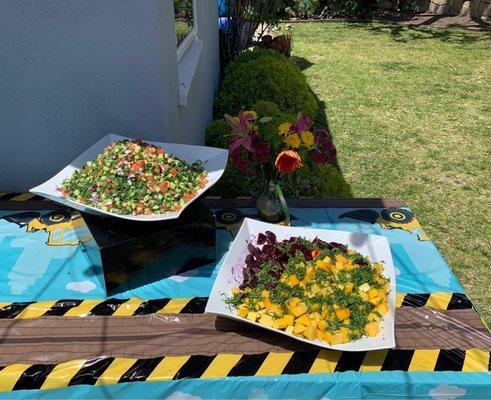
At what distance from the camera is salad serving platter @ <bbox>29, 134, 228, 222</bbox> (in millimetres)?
1853

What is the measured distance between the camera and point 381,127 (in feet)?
19.2

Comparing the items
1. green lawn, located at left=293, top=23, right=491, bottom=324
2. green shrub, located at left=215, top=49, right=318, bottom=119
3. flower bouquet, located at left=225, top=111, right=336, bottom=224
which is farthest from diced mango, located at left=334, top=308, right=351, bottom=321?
green shrub, located at left=215, top=49, right=318, bottom=119

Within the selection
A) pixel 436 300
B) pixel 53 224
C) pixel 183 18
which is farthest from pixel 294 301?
pixel 183 18

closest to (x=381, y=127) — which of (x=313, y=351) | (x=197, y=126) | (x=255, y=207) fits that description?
(x=197, y=126)

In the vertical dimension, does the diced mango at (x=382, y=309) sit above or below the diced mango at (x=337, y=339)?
above

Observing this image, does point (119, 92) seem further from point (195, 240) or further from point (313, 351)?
point (313, 351)

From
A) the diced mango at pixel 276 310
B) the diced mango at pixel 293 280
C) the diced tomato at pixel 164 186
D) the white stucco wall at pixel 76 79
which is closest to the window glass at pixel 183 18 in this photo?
the white stucco wall at pixel 76 79

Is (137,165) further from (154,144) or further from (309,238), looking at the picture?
(309,238)

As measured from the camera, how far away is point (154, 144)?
2.32 m

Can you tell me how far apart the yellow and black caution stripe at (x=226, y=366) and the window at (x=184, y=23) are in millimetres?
2473

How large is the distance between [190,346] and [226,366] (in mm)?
159

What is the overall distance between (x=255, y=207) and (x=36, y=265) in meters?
1.09

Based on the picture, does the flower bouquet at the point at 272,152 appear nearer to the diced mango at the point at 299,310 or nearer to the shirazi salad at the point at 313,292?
the shirazi salad at the point at 313,292

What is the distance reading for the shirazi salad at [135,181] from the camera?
6.27ft
